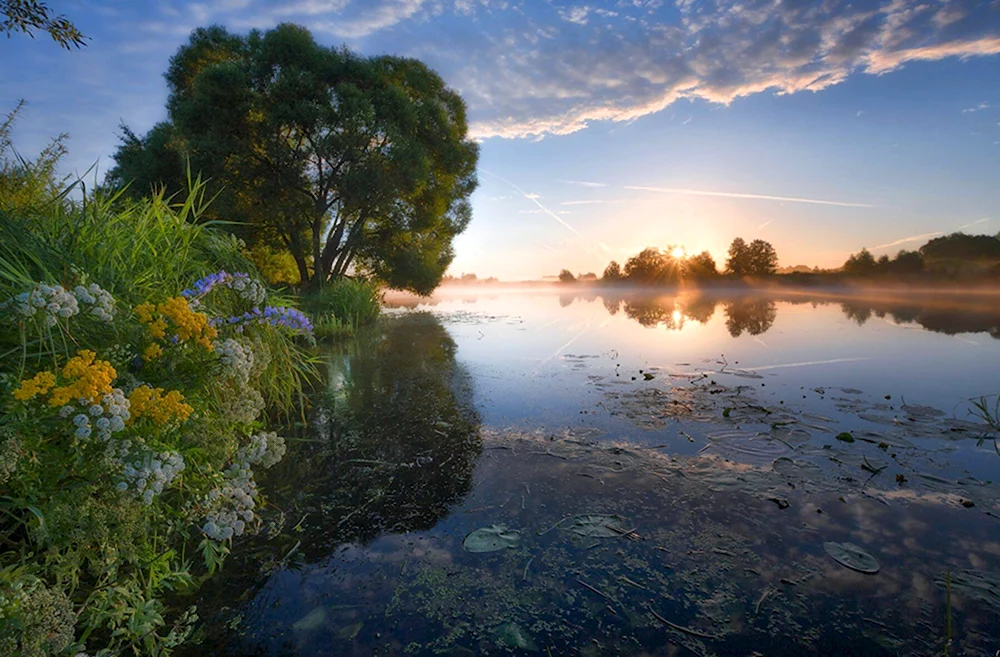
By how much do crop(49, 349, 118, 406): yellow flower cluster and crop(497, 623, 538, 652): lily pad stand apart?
2216 mm

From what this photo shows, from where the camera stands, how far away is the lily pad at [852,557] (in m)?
2.63

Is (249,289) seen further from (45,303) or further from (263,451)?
(45,303)

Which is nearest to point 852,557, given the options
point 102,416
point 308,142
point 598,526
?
point 598,526

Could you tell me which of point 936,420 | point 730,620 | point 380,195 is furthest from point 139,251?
point 380,195

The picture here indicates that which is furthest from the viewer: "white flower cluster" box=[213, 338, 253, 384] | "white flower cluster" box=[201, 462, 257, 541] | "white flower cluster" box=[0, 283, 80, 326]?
"white flower cluster" box=[213, 338, 253, 384]

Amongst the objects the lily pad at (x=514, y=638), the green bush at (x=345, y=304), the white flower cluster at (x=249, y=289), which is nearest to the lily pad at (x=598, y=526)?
the lily pad at (x=514, y=638)

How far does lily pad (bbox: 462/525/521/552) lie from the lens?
2.93 m

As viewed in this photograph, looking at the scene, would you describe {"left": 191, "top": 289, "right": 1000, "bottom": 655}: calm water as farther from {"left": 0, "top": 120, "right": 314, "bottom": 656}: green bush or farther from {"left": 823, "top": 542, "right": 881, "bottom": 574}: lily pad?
{"left": 0, "top": 120, "right": 314, "bottom": 656}: green bush

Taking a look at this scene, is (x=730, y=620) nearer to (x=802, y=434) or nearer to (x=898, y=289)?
(x=802, y=434)

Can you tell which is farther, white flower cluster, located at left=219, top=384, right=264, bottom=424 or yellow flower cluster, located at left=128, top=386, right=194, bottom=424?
white flower cluster, located at left=219, top=384, right=264, bottom=424

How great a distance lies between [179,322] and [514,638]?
2.52 meters

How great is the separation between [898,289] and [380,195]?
182ft

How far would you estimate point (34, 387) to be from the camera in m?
1.79

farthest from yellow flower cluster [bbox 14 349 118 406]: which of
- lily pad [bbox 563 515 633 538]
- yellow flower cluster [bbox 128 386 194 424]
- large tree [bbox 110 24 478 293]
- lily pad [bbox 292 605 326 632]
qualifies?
large tree [bbox 110 24 478 293]
